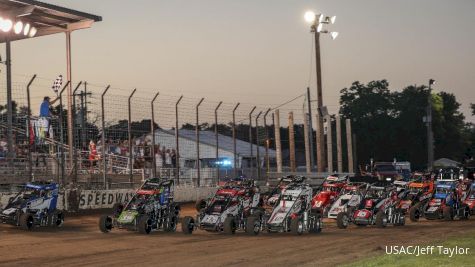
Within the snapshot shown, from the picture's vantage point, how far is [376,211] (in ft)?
70.0

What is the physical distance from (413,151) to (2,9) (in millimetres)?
61931

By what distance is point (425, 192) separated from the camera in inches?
1009

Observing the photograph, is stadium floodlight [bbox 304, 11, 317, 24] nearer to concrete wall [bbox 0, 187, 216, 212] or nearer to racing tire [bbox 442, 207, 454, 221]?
concrete wall [bbox 0, 187, 216, 212]

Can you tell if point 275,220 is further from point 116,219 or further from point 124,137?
point 124,137

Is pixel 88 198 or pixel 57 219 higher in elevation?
pixel 88 198

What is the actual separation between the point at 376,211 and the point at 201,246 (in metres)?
7.01

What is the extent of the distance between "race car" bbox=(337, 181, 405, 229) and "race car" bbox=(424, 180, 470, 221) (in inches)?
79.2

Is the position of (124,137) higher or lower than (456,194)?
higher

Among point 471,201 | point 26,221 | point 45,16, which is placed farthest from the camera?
point 45,16

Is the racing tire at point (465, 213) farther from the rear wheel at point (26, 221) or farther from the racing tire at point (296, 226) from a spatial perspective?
the rear wheel at point (26, 221)

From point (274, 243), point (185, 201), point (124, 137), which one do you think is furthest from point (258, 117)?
point (274, 243)

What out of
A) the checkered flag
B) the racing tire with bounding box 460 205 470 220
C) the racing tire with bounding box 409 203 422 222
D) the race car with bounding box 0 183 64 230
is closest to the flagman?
the checkered flag

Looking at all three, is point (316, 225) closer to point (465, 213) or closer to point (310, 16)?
point (465, 213)

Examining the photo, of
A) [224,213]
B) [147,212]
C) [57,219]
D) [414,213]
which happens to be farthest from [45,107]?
[414,213]
